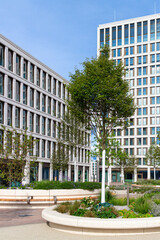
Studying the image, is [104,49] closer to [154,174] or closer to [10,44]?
[10,44]

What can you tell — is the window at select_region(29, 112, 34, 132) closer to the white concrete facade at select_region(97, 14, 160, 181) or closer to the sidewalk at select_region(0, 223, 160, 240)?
the sidewalk at select_region(0, 223, 160, 240)

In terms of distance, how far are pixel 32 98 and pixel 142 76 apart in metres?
43.1

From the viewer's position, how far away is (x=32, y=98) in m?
50.6

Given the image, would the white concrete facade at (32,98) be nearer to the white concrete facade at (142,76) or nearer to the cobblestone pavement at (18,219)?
the cobblestone pavement at (18,219)

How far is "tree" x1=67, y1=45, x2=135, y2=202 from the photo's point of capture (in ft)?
57.5

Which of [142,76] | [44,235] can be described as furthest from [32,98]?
[142,76]

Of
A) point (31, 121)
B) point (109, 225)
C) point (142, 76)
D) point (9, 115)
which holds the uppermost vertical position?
point (142, 76)

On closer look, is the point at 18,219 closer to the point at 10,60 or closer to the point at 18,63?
the point at 10,60

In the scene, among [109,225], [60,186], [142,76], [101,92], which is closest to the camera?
[109,225]

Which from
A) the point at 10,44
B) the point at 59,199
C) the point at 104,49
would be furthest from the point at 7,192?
the point at 10,44

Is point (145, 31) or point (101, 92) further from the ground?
point (145, 31)

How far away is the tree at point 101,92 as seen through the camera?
57.5ft

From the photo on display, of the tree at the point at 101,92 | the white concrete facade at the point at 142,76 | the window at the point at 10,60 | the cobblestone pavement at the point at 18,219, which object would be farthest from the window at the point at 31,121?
the white concrete facade at the point at 142,76

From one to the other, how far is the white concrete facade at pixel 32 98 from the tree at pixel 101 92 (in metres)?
22.1
